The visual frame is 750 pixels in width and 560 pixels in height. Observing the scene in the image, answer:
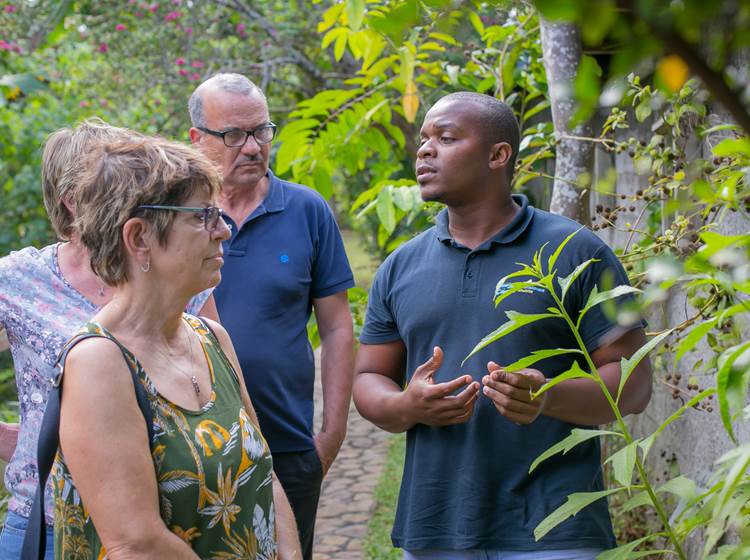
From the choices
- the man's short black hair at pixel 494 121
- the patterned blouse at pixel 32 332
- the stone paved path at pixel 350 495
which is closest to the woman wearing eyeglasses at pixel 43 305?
the patterned blouse at pixel 32 332

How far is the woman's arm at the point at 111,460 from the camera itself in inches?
73.9

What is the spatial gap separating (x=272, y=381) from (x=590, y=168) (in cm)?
152

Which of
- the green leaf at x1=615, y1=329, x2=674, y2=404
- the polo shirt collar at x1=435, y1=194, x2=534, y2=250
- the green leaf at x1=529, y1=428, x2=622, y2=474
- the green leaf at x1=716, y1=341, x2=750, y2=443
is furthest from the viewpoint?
the polo shirt collar at x1=435, y1=194, x2=534, y2=250

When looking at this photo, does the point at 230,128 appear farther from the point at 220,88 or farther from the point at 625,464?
the point at 625,464

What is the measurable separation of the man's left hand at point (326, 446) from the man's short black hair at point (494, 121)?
46.2 inches

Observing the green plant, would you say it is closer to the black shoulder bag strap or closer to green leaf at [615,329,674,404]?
green leaf at [615,329,674,404]

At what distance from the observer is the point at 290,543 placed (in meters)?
2.41

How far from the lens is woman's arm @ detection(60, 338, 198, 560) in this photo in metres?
1.88

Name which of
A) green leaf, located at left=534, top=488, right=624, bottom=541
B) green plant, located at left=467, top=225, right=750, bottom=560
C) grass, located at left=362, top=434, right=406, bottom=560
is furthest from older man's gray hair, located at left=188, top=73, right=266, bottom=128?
grass, located at left=362, top=434, right=406, bottom=560

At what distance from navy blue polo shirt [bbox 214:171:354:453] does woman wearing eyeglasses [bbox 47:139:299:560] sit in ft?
2.98

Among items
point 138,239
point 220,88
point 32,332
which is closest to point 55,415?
point 138,239

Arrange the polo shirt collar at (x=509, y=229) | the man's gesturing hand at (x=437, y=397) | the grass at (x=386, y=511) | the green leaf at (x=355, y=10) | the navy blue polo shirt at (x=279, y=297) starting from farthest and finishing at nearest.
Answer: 1. the grass at (x=386, y=511)
2. the navy blue polo shirt at (x=279, y=297)
3. the polo shirt collar at (x=509, y=229)
4. the man's gesturing hand at (x=437, y=397)
5. the green leaf at (x=355, y=10)

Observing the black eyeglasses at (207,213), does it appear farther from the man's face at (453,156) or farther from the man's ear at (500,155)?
the man's ear at (500,155)

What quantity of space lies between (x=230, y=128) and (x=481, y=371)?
134cm
